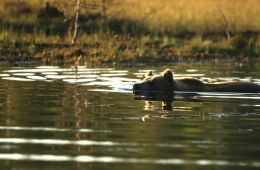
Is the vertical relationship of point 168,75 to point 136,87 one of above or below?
above

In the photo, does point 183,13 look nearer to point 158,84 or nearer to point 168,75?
point 158,84

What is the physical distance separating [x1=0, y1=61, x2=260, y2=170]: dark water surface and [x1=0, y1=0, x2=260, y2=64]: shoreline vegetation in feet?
35.1

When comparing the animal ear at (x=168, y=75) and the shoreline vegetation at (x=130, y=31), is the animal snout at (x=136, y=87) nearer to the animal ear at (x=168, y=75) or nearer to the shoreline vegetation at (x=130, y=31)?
the animal ear at (x=168, y=75)

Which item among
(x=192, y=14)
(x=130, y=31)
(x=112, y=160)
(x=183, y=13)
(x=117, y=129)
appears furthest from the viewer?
(x=183, y=13)

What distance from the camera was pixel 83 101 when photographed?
63.1ft

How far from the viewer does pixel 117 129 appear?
14.4 meters

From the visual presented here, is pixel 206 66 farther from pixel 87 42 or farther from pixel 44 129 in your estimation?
pixel 44 129

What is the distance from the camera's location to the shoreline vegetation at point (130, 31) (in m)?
35.2

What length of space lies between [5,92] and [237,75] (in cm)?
936

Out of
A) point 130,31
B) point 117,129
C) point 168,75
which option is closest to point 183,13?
point 130,31

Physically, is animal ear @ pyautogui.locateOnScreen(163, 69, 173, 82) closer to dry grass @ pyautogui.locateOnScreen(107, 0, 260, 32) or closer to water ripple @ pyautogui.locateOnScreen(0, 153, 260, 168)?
water ripple @ pyautogui.locateOnScreen(0, 153, 260, 168)

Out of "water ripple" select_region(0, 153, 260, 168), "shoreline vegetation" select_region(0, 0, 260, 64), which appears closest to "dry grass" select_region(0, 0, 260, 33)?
"shoreline vegetation" select_region(0, 0, 260, 64)

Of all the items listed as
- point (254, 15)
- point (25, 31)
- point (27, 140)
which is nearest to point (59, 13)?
point (25, 31)

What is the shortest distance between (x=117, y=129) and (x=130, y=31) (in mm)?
30391
